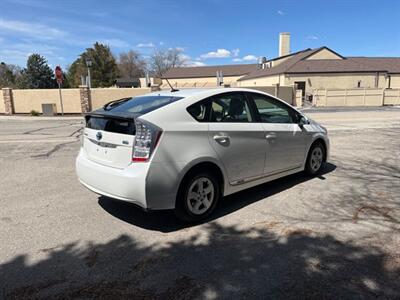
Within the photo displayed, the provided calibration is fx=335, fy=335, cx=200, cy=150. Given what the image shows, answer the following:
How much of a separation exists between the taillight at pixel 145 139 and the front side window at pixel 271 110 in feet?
6.33

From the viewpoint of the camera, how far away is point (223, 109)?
14.9 feet

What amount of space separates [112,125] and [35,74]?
208ft

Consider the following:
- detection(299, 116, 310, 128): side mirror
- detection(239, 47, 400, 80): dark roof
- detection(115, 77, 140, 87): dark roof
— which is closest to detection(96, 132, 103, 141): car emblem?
detection(299, 116, 310, 128): side mirror

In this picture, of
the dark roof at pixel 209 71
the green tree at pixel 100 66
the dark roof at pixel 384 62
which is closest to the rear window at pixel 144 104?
the dark roof at pixel 384 62

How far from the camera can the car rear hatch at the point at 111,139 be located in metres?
3.78

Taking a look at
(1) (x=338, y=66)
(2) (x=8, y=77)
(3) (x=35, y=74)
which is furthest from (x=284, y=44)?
(2) (x=8, y=77)

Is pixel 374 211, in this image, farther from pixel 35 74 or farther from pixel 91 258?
pixel 35 74

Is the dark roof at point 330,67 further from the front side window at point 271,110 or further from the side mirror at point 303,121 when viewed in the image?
the front side window at point 271,110

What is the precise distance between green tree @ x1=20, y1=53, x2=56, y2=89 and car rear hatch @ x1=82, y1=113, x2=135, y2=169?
204ft

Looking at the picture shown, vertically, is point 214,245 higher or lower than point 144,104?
lower

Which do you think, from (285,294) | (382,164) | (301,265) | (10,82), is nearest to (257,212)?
(301,265)

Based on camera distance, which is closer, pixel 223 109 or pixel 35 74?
pixel 223 109

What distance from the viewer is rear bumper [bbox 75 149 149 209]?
12.0 feet

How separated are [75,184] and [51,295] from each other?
129 inches
